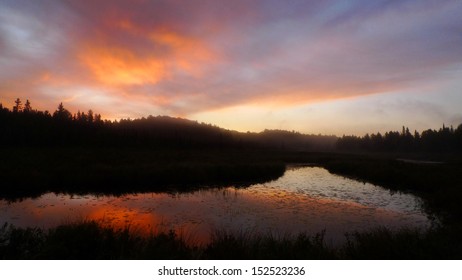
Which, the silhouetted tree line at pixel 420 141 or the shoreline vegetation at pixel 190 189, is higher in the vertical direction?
the silhouetted tree line at pixel 420 141

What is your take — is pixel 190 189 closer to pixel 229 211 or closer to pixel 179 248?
pixel 229 211

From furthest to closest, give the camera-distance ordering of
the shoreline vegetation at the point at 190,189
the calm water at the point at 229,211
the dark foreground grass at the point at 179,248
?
the calm water at the point at 229,211 < the shoreline vegetation at the point at 190,189 < the dark foreground grass at the point at 179,248

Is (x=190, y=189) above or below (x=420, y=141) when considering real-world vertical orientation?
below

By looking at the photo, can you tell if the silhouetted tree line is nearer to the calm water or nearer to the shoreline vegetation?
the shoreline vegetation

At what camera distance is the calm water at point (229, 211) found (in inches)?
613

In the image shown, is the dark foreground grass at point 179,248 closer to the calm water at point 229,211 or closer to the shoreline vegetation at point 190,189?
the shoreline vegetation at point 190,189

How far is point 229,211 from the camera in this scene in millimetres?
19281

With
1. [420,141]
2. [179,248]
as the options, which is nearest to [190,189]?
[179,248]

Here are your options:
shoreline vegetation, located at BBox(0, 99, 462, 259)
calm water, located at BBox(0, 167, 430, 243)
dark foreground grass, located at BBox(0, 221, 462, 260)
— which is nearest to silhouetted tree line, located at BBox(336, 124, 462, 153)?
shoreline vegetation, located at BBox(0, 99, 462, 259)

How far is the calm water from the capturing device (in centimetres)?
1558

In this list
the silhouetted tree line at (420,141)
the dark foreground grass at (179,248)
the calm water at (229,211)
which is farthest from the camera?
the silhouetted tree line at (420,141)

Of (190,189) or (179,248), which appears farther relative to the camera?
(190,189)

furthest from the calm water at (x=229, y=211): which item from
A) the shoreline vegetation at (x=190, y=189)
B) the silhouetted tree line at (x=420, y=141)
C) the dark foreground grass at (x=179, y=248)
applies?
the silhouetted tree line at (x=420, y=141)
